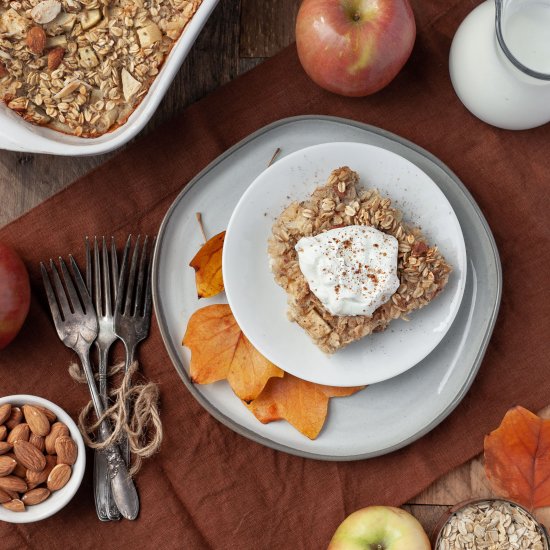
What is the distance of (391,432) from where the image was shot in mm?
1308

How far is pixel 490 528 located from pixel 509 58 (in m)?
0.83

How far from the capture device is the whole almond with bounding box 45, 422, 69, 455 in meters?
1.25

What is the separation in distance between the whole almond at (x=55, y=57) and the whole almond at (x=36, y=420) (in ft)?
1.96

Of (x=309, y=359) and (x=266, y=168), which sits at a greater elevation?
(x=266, y=168)

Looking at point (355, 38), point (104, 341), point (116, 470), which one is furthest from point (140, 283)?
point (355, 38)

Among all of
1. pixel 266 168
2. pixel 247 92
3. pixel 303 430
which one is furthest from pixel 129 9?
pixel 303 430

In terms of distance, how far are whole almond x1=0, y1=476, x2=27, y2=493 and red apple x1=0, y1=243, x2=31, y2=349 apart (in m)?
0.23

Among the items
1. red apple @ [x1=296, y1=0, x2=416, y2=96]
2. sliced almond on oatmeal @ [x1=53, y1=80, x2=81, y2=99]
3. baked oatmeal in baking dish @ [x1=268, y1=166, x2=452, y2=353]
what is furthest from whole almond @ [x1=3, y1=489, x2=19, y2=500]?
red apple @ [x1=296, y1=0, x2=416, y2=96]

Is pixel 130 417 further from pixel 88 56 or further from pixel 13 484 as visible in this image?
pixel 88 56

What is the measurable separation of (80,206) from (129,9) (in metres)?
0.37

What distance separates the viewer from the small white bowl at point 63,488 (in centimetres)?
124

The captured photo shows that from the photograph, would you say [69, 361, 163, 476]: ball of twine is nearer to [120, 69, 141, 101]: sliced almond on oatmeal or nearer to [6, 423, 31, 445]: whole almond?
[6, 423, 31, 445]: whole almond

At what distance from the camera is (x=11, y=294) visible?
1237mm

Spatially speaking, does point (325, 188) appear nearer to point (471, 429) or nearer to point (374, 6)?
point (374, 6)
